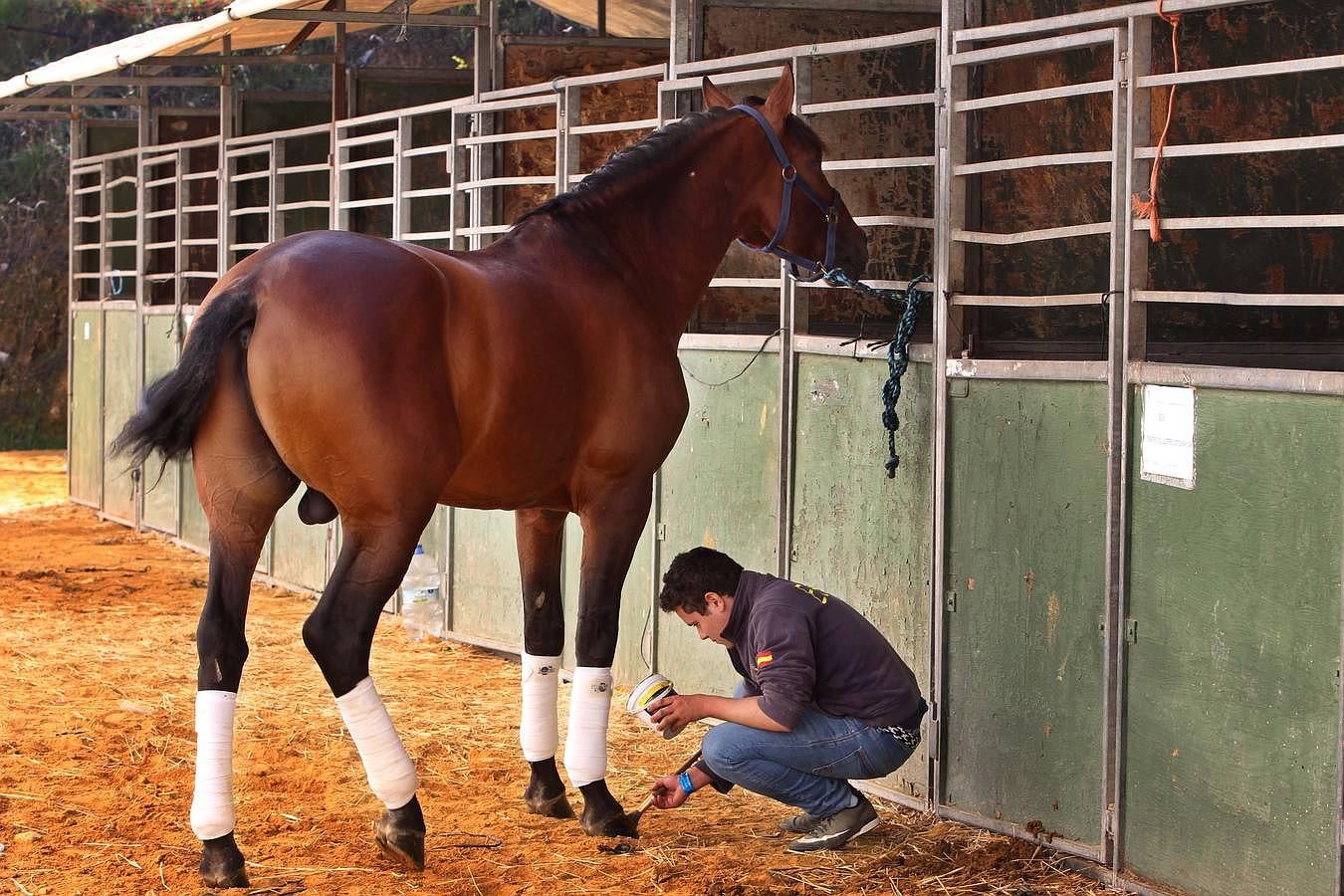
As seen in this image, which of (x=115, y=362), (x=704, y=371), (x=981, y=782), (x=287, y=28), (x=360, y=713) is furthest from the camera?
(x=115, y=362)

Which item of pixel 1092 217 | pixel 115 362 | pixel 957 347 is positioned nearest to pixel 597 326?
pixel 957 347

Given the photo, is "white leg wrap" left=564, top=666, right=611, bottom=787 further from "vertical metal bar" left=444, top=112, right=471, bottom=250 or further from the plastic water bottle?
"vertical metal bar" left=444, top=112, right=471, bottom=250

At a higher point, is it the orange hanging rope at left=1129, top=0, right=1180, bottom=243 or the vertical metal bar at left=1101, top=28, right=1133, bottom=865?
the orange hanging rope at left=1129, top=0, right=1180, bottom=243

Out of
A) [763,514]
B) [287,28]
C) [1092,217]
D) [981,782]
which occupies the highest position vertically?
[287,28]

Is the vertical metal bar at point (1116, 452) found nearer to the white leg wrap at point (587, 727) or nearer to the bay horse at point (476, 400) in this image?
the bay horse at point (476, 400)

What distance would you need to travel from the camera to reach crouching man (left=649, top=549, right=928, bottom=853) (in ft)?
12.8

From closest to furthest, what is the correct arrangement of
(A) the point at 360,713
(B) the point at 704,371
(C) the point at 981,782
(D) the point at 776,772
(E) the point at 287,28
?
(A) the point at 360,713
(D) the point at 776,772
(C) the point at 981,782
(B) the point at 704,371
(E) the point at 287,28

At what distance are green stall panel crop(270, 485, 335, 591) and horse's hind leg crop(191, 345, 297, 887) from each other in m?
4.15

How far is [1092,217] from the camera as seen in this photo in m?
5.34

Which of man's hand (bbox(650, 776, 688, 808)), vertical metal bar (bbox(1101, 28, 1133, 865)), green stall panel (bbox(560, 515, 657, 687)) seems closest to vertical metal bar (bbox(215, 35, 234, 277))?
green stall panel (bbox(560, 515, 657, 687))

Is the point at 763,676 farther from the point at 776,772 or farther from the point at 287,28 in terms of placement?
the point at 287,28

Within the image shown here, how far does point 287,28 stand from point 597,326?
535cm

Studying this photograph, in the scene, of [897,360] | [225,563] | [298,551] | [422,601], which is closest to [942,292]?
[897,360]

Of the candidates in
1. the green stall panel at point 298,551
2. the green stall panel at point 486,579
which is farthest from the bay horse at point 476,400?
the green stall panel at point 298,551
